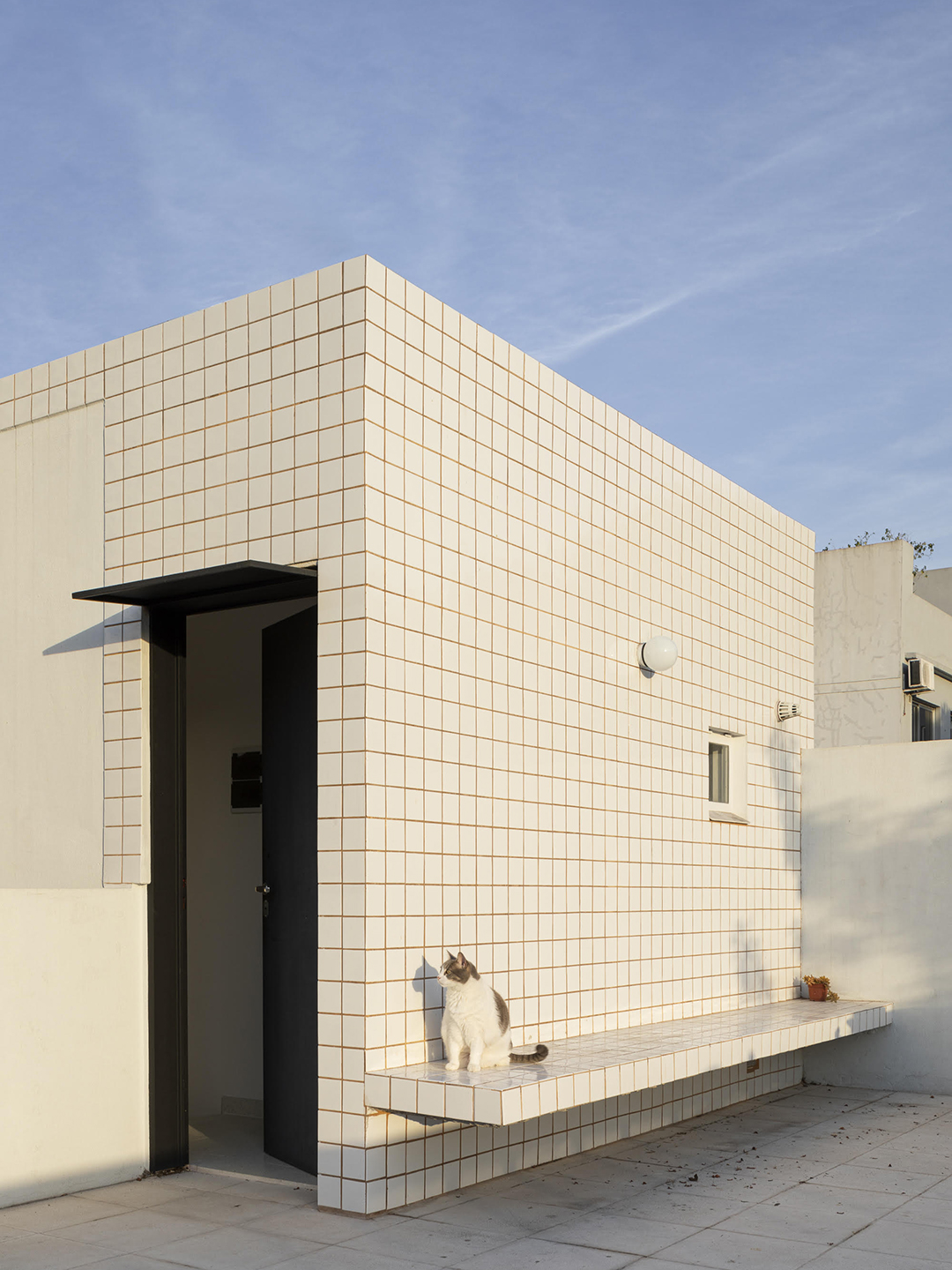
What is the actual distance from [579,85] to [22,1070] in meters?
8.01

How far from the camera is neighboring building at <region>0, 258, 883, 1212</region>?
5.06 metres

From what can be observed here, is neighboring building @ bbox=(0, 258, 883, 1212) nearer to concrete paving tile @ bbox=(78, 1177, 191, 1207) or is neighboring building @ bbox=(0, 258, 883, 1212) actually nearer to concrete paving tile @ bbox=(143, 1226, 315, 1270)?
concrete paving tile @ bbox=(78, 1177, 191, 1207)

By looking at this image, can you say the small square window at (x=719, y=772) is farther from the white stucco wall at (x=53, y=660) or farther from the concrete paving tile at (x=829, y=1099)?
the white stucco wall at (x=53, y=660)

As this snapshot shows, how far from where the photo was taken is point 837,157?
1080 centimetres

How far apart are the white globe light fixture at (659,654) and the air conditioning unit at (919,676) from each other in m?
6.94

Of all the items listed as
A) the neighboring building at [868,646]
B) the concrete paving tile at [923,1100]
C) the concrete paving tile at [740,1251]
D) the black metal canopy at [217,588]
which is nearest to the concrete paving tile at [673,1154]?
the concrete paving tile at [740,1251]

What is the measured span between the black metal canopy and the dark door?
0.70ft

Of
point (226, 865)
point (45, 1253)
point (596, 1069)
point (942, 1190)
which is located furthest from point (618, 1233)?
point (226, 865)

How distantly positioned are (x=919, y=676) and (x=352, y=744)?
9706 mm

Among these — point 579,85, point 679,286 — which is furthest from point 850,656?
point 579,85

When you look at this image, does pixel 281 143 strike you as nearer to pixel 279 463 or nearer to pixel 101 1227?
pixel 279 463

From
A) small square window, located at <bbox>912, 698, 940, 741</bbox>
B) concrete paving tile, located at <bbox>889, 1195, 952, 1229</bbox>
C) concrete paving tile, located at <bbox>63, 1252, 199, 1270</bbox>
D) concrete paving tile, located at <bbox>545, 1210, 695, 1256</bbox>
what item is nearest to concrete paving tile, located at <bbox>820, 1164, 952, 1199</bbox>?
concrete paving tile, located at <bbox>889, 1195, 952, 1229</bbox>

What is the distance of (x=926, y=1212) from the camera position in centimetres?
510

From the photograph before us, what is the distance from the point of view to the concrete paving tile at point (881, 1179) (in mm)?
5532
